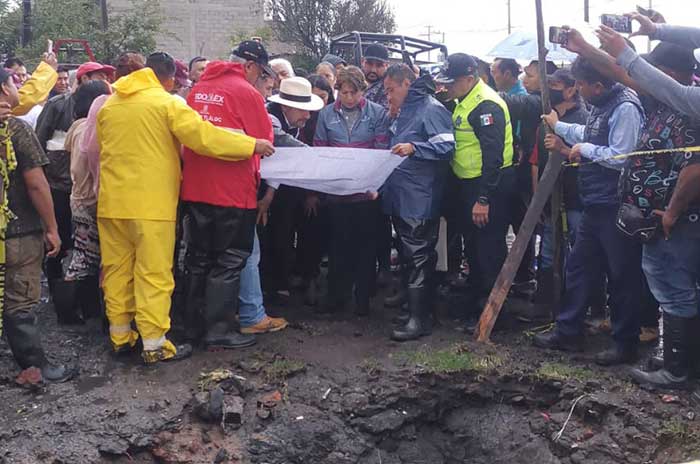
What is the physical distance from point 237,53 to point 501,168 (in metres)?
2.31

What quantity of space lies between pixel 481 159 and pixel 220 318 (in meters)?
2.43

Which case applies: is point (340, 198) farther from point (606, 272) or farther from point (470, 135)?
point (606, 272)

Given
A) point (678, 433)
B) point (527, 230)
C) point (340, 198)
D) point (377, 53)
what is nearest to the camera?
point (678, 433)

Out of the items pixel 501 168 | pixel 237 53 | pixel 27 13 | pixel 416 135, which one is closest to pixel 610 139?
pixel 501 168

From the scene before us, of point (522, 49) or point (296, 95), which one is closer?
point (296, 95)

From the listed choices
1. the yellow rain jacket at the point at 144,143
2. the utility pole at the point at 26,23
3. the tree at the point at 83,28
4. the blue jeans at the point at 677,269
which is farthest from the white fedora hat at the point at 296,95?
the tree at the point at 83,28

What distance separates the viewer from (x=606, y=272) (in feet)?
18.3

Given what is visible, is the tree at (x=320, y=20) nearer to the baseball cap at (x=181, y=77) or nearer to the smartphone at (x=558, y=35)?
the baseball cap at (x=181, y=77)

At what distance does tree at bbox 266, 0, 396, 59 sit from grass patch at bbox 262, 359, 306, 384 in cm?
1978

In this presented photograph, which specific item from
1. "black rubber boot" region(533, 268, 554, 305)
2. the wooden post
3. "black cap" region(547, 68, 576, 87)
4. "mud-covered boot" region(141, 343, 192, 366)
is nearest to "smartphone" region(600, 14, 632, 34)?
the wooden post

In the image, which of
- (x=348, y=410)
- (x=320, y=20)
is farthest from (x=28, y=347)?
(x=320, y=20)

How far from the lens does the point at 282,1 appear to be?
24750 mm

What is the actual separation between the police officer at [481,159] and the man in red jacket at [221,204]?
5.17ft

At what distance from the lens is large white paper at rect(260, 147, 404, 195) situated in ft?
18.7
